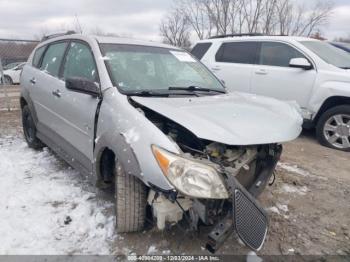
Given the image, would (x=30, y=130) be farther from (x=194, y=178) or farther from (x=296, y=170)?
(x=296, y=170)

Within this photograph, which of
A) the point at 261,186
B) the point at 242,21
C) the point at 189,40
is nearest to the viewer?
the point at 261,186

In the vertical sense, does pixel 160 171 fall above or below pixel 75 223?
above

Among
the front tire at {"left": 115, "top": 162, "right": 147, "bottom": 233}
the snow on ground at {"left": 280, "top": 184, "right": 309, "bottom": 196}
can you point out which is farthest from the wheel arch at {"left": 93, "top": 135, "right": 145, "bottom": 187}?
the snow on ground at {"left": 280, "top": 184, "right": 309, "bottom": 196}

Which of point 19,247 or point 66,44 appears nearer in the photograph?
point 19,247

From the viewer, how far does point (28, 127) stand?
5.06m

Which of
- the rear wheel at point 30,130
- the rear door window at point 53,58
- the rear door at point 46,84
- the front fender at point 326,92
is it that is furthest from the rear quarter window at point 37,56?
the front fender at point 326,92

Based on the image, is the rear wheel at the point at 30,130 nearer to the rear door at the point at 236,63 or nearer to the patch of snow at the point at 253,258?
the patch of snow at the point at 253,258

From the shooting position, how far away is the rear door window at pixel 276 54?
590 centimetres

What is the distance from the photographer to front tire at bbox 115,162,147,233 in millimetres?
2592

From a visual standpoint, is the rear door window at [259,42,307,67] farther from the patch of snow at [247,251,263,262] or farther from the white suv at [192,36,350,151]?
the patch of snow at [247,251,263,262]

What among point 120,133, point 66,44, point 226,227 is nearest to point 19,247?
point 120,133

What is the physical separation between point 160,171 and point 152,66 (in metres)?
1.55

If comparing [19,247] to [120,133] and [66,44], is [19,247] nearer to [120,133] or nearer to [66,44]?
[120,133]

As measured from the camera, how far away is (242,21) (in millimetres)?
23547
